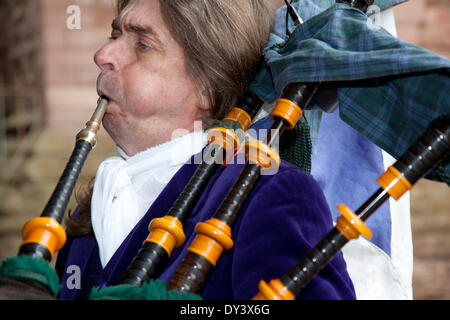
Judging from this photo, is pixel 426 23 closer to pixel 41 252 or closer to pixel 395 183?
pixel 395 183

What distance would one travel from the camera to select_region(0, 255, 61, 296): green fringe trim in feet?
2.73

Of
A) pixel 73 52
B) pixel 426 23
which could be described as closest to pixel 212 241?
pixel 426 23

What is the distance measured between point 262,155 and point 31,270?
389 millimetres

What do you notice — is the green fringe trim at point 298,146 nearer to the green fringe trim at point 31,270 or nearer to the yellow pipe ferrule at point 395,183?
the yellow pipe ferrule at point 395,183

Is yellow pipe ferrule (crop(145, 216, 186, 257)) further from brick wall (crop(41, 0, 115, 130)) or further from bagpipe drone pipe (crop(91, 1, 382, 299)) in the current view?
brick wall (crop(41, 0, 115, 130))

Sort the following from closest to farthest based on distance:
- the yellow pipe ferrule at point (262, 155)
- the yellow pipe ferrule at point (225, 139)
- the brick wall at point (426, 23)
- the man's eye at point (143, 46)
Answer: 1. the yellow pipe ferrule at point (262, 155)
2. the yellow pipe ferrule at point (225, 139)
3. the man's eye at point (143, 46)
4. the brick wall at point (426, 23)

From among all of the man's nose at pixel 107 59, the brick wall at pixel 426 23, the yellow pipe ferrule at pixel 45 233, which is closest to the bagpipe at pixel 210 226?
the yellow pipe ferrule at pixel 45 233

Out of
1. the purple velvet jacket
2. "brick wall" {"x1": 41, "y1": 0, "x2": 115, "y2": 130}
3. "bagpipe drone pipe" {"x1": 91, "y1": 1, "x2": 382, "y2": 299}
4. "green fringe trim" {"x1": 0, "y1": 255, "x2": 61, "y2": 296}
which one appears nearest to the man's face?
the purple velvet jacket

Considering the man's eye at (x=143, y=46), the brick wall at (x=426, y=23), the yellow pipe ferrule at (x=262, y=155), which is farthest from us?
the brick wall at (x=426, y=23)

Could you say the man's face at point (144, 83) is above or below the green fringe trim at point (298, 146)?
above

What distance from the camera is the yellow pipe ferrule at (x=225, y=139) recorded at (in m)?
1.12

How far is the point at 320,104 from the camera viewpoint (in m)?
1.13

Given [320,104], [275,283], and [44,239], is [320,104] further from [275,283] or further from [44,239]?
[44,239]
